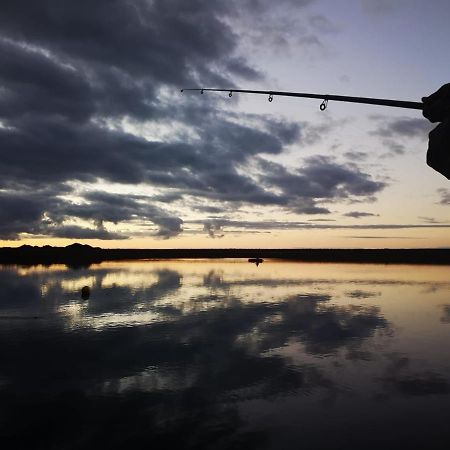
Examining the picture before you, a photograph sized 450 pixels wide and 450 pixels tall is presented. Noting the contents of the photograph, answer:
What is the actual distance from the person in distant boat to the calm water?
10073 millimetres

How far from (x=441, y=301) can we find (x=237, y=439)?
45.3m

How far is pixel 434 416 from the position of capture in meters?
15.2

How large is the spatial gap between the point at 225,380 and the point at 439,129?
16.5m

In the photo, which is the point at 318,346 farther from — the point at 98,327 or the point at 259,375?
the point at 98,327

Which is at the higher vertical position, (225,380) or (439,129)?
(439,129)

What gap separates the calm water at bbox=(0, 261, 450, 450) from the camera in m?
13.8

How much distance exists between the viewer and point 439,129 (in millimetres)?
5531

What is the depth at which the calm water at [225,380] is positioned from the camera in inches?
541

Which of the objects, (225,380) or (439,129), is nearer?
(439,129)

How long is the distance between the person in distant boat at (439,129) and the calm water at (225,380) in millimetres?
10073

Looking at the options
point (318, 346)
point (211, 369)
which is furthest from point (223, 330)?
point (211, 369)

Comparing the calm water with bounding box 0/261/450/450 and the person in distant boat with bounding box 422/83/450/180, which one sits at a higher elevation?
the person in distant boat with bounding box 422/83/450/180

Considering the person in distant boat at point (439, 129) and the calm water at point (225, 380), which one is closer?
the person in distant boat at point (439, 129)

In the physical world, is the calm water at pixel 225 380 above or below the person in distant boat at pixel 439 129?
below
